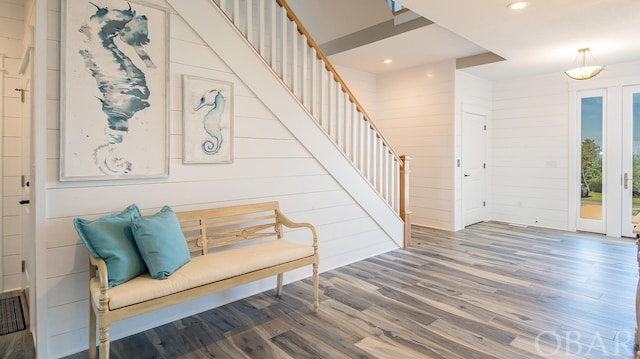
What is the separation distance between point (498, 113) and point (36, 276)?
682 cm

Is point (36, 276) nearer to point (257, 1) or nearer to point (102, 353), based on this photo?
point (102, 353)

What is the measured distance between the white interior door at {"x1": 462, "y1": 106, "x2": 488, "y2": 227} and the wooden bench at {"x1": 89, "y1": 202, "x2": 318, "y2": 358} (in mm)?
3575

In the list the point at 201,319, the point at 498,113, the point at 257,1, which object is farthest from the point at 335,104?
the point at 498,113

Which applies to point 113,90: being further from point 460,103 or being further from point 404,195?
point 460,103

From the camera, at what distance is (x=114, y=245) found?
208cm

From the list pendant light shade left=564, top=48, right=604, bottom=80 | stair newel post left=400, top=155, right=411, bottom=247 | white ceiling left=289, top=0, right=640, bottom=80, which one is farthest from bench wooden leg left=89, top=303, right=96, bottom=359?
pendant light shade left=564, top=48, right=604, bottom=80

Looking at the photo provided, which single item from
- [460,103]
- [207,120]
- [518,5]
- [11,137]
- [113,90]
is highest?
[518,5]

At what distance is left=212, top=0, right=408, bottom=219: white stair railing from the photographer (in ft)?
10.6

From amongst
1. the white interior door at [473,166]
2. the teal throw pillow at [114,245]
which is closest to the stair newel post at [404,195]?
the white interior door at [473,166]

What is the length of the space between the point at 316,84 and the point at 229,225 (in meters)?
1.70

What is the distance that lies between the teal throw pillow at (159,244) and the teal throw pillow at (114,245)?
6cm

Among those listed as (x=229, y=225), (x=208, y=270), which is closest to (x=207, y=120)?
(x=229, y=225)

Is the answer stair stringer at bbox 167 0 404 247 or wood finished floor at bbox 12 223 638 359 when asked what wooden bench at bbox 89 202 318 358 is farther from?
stair stringer at bbox 167 0 404 247

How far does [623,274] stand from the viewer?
3.68 m
